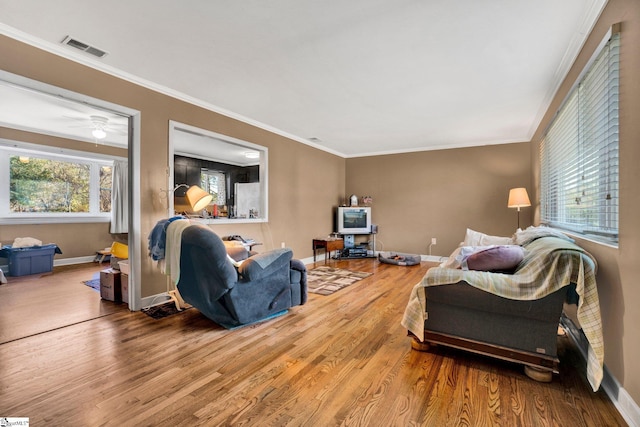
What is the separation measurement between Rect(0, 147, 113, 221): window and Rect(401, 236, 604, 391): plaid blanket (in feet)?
22.8

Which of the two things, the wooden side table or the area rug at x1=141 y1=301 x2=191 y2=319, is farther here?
the wooden side table

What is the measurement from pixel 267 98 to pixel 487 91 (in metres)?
2.61

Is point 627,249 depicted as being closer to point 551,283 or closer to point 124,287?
point 551,283

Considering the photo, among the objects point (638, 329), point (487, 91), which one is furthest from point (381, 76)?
point (638, 329)

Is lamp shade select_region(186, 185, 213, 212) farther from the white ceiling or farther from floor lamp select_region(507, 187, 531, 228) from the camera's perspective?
floor lamp select_region(507, 187, 531, 228)

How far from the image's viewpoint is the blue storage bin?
4727 millimetres

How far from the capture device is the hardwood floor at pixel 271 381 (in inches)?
59.6

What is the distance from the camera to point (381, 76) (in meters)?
3.04

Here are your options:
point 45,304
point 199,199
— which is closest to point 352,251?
point 199,199

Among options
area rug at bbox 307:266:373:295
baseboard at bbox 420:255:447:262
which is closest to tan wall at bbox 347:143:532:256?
baseboard at bbox 420:255:447:262

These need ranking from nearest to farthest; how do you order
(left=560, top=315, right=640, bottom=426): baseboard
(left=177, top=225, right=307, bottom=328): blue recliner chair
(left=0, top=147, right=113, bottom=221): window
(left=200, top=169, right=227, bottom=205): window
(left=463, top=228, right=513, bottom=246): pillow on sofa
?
(left=560, top=315, right=640, bottom=426): baseboard → (left=177, top=225, right=307, bottom=328): blue recliner chair → (left=463, top=228, right=513, bottom=246): pillow on sofa → (left=0, top=147, right=113, bottom=221): window → (left=200, top=169, right=227, bottom=205): window

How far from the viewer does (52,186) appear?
18.8ft

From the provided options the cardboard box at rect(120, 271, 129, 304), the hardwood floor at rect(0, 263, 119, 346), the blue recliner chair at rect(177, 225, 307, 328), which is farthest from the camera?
the cardboard box at rect(120, 271, 129, 304)

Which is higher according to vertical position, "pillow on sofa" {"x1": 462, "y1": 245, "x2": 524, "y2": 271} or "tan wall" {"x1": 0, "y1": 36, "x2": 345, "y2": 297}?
"tan wall" {"x1": 0, "y1": 36, "x2": 345, "y2": 297}
